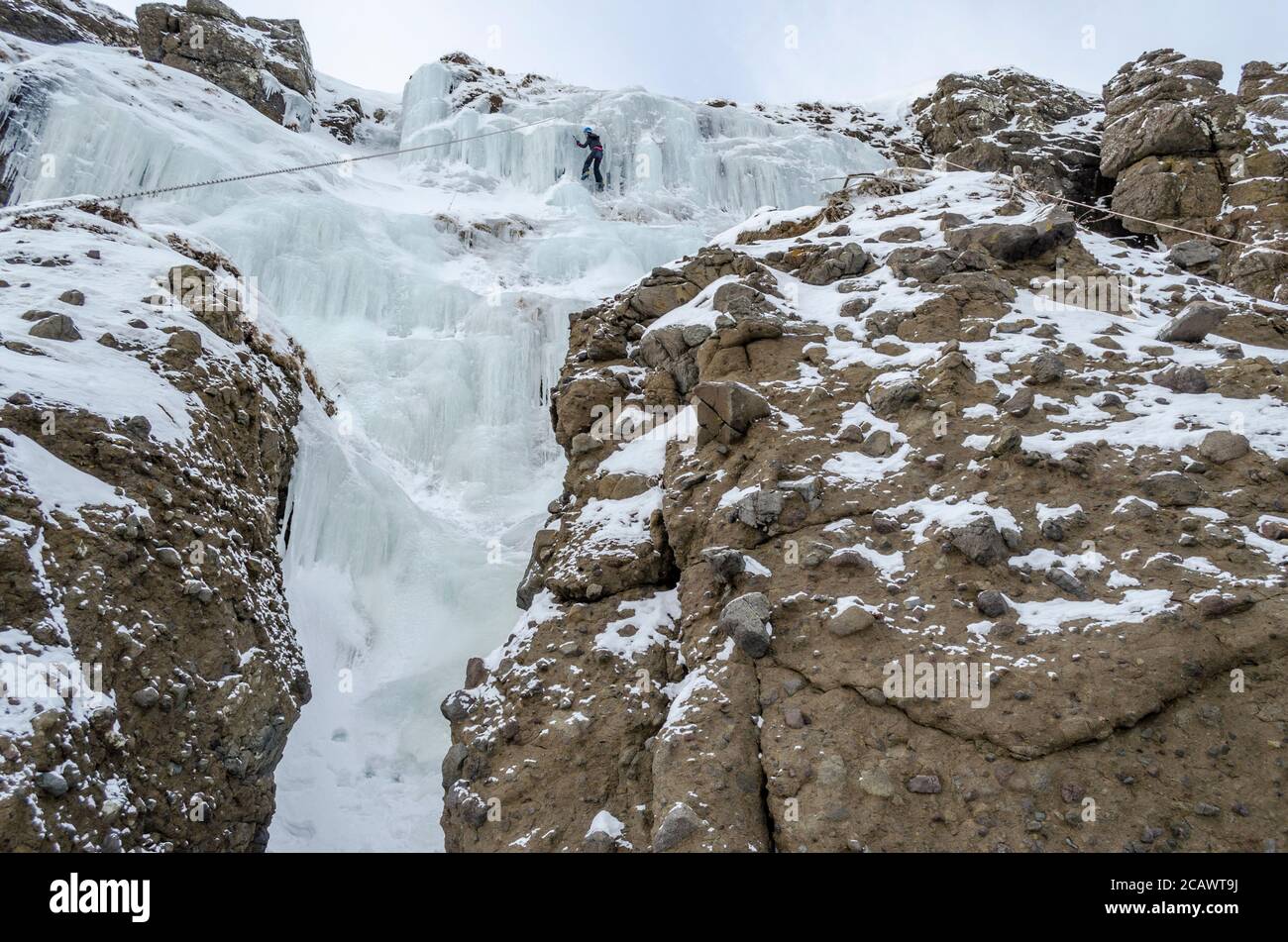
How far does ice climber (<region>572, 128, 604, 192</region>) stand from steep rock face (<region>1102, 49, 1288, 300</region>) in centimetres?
1353

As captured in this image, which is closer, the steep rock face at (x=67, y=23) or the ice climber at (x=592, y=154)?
the steep rock face at (x=67, y=23)

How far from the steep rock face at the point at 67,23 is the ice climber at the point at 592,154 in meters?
14.6

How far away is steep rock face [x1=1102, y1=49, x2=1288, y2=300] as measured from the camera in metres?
12.2

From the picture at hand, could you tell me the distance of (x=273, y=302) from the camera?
15414 millimetres

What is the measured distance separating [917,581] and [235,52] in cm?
2745

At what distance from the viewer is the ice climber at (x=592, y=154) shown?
2186 cm

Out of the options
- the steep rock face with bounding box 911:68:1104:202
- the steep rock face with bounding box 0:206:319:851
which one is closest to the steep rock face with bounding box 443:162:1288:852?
the steep rock face with bounding box 0:206:319:851
